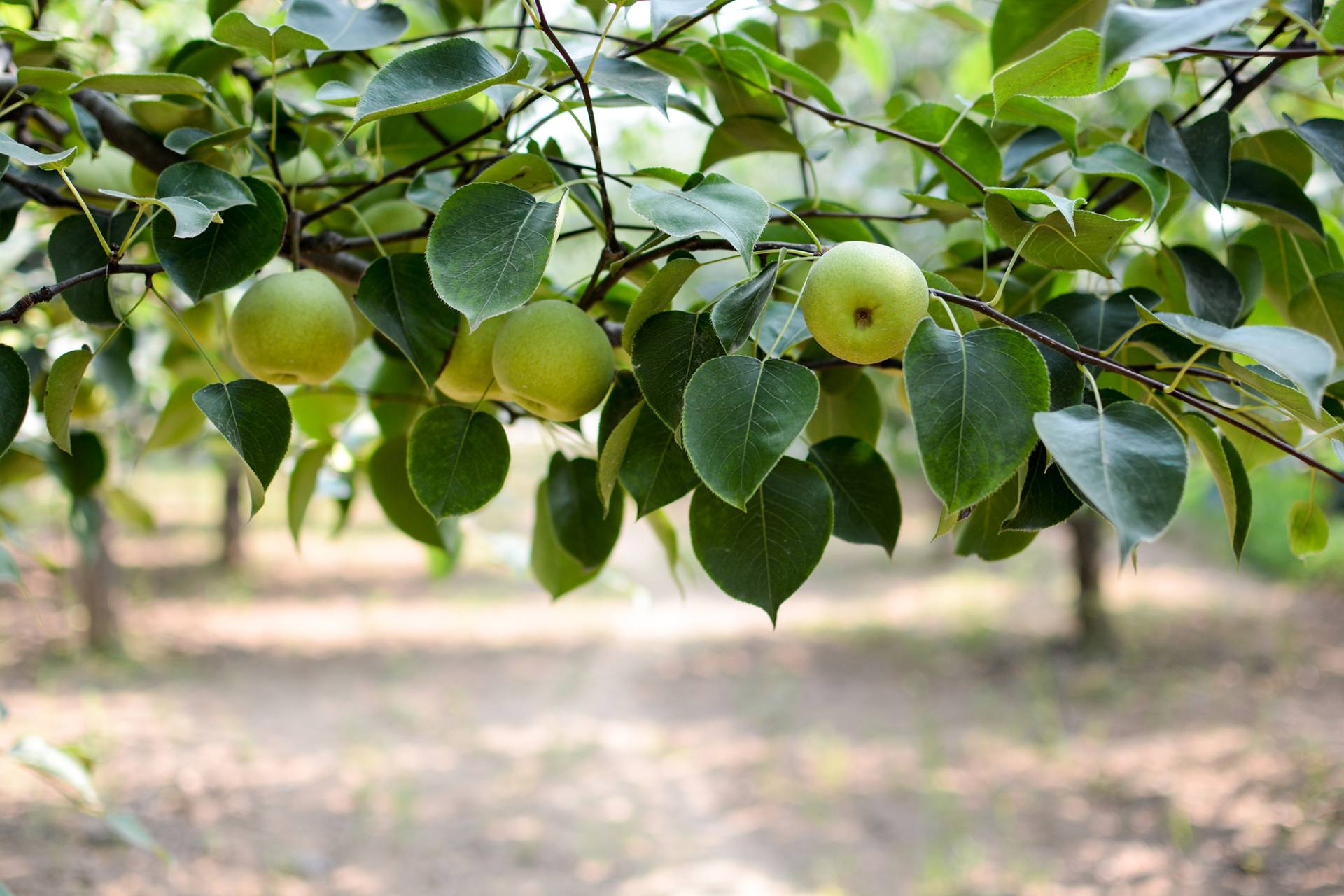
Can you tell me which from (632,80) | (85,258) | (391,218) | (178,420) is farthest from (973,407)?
(178,420)

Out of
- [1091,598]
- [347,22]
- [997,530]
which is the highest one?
[347,22]

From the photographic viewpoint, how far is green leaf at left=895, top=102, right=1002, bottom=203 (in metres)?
0.92

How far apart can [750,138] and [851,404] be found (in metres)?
0.31

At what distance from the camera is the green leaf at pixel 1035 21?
2.93 feet

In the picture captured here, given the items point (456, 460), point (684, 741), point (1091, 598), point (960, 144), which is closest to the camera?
point (456, 460)

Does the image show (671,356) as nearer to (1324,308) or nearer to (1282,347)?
(1282,347)

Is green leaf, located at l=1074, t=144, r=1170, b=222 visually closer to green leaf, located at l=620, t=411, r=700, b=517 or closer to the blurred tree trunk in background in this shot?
green leaf, located at l=620, t=411, r=700, b=517

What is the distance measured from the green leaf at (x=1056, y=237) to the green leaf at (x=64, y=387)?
0.72m

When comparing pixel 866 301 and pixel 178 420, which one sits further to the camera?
pixel 178 420

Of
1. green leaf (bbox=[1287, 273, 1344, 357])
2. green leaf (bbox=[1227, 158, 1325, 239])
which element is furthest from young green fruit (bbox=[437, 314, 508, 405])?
green leaf (bbox=[1287, 273, 1344, 357])

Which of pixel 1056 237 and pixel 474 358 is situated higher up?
pixel 1056 237

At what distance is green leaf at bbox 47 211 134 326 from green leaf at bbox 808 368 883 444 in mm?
700

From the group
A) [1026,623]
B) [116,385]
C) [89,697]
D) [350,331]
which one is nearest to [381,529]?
[89,697]

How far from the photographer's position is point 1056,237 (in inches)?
29.2
